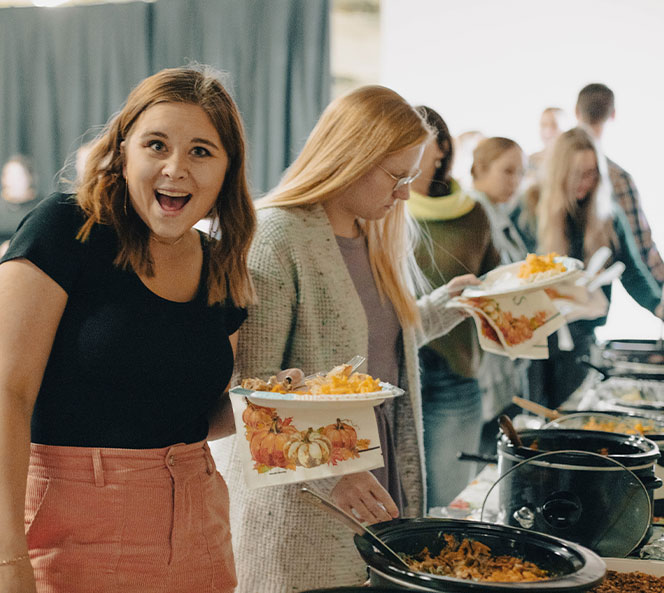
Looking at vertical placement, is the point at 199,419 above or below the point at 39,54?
below

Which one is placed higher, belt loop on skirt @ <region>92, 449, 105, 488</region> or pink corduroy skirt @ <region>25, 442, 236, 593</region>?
belt loop on skirt @ <region>92, 449, 105, 488</region>

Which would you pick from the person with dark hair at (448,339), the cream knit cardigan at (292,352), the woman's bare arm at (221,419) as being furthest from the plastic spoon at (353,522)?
the person with dark hair at (448,339)

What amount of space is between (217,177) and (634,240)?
3.39 metres

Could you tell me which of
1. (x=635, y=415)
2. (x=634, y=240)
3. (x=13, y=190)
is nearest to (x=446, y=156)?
(x=635, y=415)

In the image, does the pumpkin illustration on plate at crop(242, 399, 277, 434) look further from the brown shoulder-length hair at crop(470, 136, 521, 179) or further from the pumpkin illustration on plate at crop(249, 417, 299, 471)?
the brown shoulder-length hair at crop(470, 136, 521, 179)

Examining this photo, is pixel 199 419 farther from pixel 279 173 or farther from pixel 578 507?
pixel 279 173

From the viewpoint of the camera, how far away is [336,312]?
5.34 feet

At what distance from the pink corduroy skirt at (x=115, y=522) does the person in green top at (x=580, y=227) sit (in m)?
3.21

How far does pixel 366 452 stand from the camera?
3.91 feet

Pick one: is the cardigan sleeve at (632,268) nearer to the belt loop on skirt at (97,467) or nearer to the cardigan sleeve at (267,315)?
the cardigan sleeve at (267,315)

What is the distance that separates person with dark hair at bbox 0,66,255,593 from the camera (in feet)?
3.62

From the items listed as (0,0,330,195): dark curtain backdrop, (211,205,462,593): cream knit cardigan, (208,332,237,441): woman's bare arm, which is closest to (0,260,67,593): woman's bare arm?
(208,332,237,441): woman's bare arm

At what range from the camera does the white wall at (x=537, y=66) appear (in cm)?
418

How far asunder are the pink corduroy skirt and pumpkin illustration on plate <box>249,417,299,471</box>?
6.6 inches
